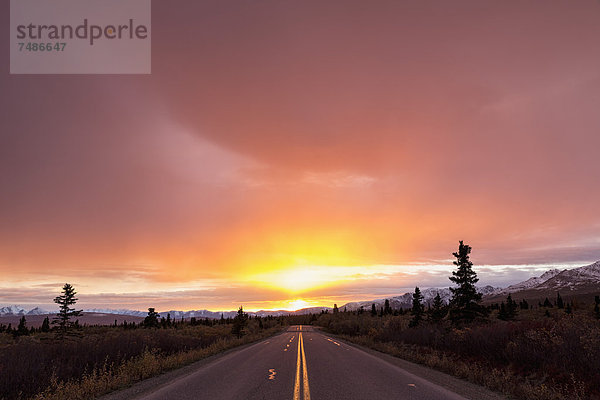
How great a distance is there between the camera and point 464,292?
3531 cm

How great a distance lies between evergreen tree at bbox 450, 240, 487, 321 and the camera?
3512 centimetres

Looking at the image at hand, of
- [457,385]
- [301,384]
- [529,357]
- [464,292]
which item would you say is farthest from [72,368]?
[464,292]

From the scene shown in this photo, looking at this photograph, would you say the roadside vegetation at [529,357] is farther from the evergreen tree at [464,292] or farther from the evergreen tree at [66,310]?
the evergreen tree at [66,310]

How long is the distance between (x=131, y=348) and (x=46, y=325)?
304 feet

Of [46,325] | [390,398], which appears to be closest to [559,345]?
[390,398]

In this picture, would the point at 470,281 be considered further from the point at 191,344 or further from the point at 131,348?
the point at 131,348

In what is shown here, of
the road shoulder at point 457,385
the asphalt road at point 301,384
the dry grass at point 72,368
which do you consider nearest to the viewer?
the asphalt road at point 301,384

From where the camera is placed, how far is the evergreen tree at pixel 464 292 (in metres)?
35.1

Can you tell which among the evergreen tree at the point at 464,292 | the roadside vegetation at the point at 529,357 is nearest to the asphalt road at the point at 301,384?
the roadside vegetation at the point at 529,357

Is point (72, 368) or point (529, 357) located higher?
point (72, 368)

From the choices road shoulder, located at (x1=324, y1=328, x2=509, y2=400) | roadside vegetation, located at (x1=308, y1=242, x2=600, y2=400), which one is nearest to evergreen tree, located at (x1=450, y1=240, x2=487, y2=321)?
roadside vegetation, located at (x1=308, y1=242, x2=600, y2=400)

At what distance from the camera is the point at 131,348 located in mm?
18609

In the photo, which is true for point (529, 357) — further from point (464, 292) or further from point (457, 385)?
point (464, 292)

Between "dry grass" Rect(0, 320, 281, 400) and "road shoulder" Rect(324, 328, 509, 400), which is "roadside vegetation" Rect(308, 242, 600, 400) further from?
"dry grass" Rect(0, 320, 281, 400)
